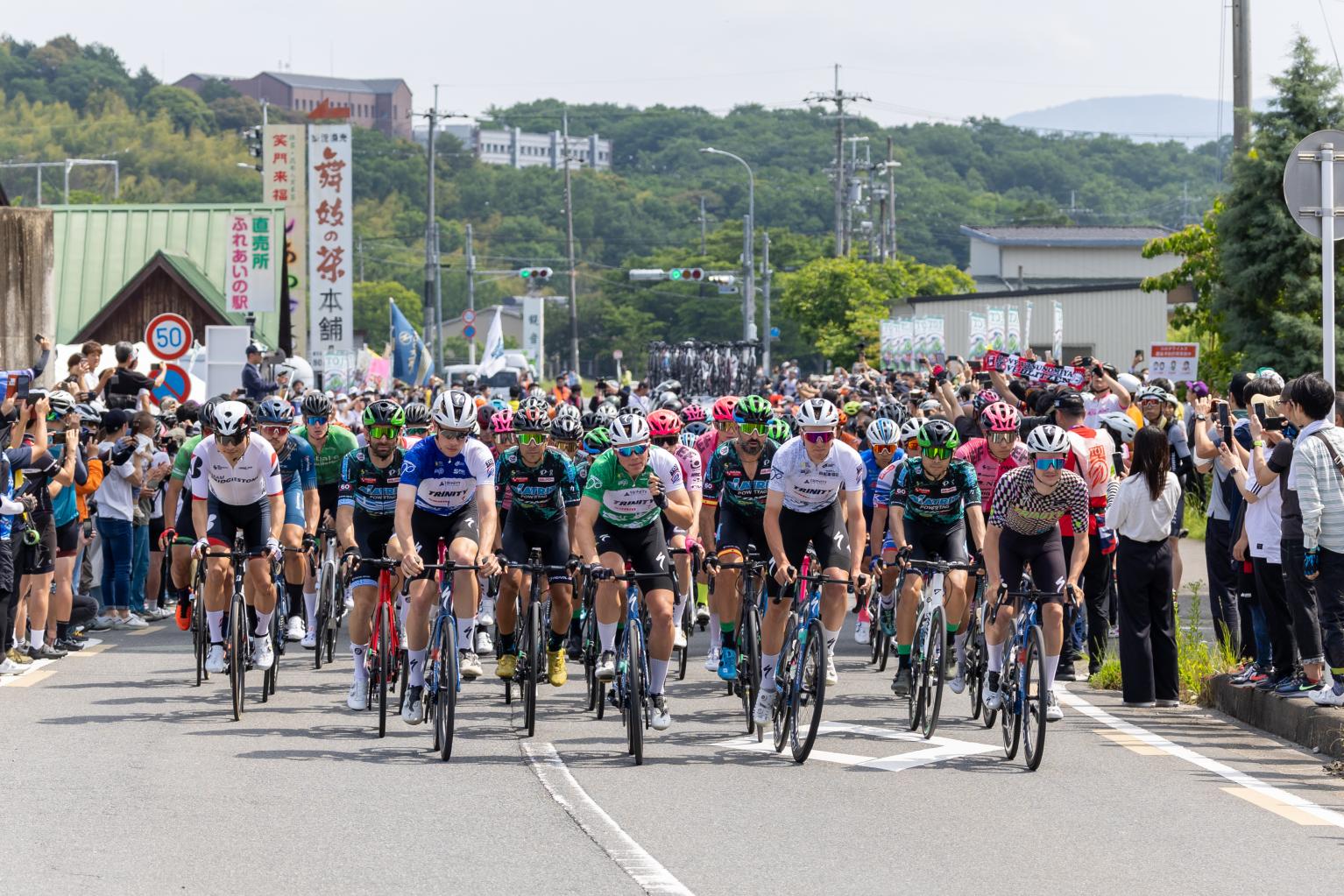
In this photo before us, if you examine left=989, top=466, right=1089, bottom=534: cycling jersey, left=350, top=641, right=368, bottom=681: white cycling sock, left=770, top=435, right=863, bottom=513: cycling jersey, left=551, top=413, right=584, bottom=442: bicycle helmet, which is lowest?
left=350, top=641, right=368, bottom=681: white cycling sock

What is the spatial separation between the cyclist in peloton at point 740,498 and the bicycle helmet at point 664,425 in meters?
0.64

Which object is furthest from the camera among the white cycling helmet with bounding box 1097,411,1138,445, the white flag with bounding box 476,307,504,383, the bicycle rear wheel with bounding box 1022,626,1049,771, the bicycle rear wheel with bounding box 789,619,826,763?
the white flag with bounding box 476,307,504,383

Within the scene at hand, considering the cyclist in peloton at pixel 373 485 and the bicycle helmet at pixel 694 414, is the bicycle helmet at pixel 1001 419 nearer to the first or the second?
the cyclist in peloton at pixel 373 485

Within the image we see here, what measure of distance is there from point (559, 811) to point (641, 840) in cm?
78

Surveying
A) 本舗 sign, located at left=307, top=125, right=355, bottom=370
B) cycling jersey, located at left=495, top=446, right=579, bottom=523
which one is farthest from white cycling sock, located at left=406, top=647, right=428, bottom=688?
本舗 sign, located at left=307, top=125, right=355, bottom=370

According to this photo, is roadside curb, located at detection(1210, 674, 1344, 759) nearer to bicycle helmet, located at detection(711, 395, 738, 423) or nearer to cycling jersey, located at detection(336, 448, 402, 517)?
bicycle helmet, located at detection(711, 395, 738, 423)

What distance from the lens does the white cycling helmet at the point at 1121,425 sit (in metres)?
16.2

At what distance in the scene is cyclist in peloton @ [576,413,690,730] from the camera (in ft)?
37.1

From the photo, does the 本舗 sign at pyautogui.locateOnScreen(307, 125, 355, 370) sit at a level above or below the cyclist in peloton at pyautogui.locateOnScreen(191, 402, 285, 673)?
above

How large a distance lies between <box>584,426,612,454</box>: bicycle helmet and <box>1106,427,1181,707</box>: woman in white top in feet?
11.9

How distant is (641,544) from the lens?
38.3 feet

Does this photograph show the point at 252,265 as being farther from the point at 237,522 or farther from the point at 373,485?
the point at 373,485

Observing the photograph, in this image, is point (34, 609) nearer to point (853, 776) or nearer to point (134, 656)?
point (134, 656)

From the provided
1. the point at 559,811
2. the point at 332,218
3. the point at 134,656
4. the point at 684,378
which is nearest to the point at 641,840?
the point at 559,811
